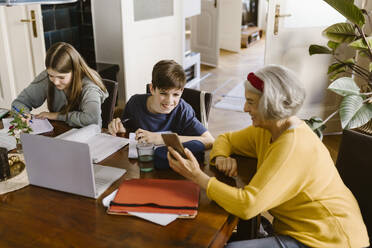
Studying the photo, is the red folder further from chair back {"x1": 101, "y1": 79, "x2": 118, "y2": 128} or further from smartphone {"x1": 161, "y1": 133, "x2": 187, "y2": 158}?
chair back {"x1": 101, "y1": 79, "x2": 118, "y2": 128}

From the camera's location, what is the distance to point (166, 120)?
192 centimetres

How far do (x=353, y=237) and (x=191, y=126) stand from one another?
864 millimetres

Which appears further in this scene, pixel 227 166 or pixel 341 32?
pixel 341 32

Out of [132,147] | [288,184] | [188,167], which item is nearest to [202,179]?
[188,167]

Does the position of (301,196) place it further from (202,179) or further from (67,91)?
(67,91)

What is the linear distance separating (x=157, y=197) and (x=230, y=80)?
460cm

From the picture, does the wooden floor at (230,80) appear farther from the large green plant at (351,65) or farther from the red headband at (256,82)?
the red headband at (256,82)

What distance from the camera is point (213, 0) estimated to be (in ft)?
19.8

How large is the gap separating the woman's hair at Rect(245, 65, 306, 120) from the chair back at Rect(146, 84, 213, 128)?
0.81 metres

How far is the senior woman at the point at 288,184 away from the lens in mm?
1227

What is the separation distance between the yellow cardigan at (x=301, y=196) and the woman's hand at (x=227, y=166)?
183mm

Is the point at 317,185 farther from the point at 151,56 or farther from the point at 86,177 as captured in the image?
the point at 151,56

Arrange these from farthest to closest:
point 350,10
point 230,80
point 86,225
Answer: point 230,80, point 350,10, point 86,225

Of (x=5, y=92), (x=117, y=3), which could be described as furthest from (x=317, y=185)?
(x=5, y=92)
